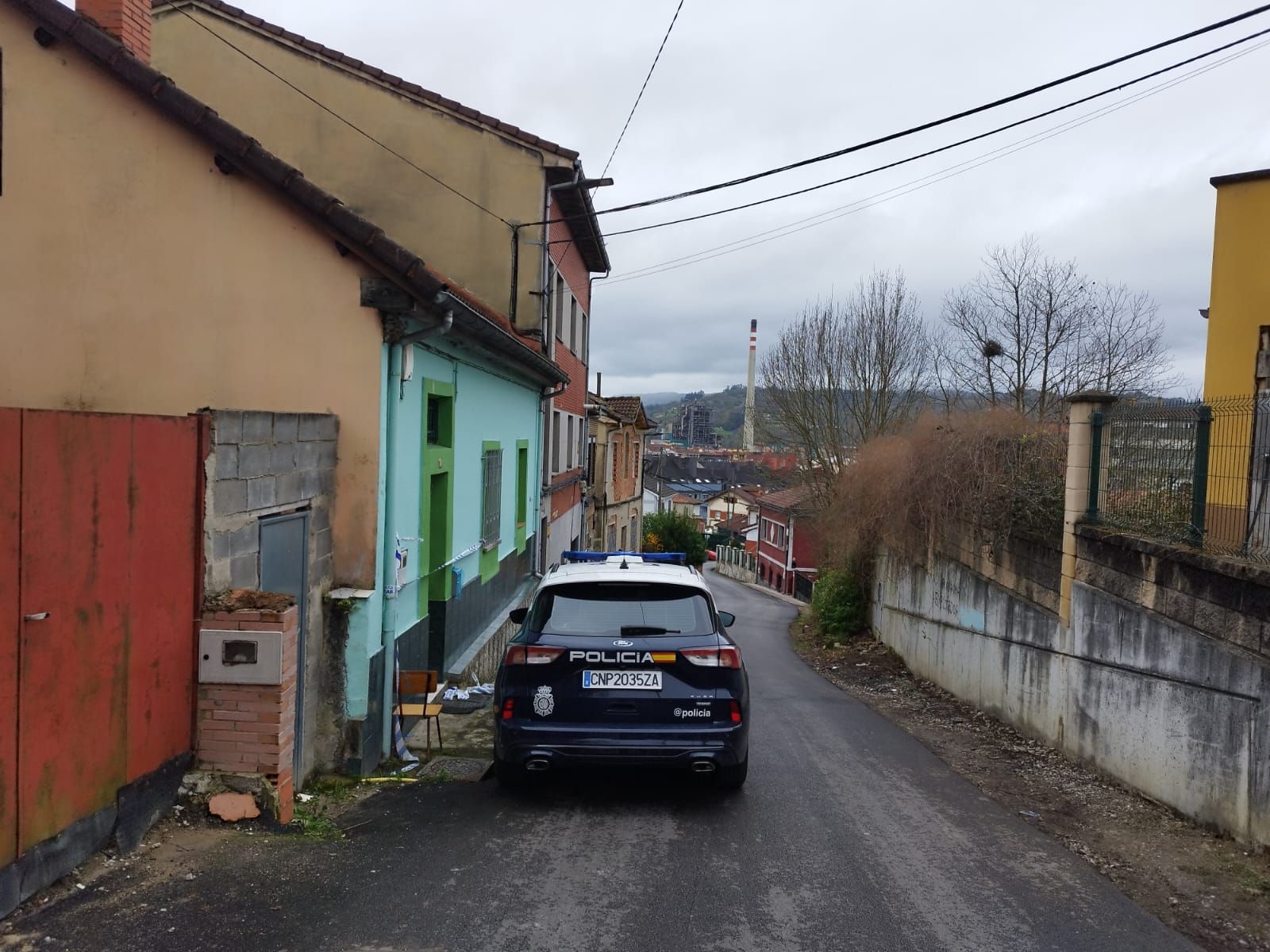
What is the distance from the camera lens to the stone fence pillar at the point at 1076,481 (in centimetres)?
920

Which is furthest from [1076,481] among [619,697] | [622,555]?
[619,697]

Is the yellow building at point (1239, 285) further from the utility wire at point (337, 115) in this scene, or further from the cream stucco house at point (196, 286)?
the cream stucco house at point (196, 286)

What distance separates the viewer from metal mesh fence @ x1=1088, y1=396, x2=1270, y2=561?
7047 mm

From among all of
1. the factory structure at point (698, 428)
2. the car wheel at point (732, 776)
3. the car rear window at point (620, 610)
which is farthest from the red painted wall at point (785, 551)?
the factory structure at point (698, 428)

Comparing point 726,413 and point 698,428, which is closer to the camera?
point 698,428

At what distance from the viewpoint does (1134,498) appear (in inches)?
334

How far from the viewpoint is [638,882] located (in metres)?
4.87

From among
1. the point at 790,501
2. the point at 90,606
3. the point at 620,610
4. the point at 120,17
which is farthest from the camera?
the point at 790,501

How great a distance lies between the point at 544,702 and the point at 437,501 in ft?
12.1

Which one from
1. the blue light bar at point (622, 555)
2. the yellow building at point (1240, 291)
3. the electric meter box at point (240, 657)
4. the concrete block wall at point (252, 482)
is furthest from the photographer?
the yellow building at point (1240, 291)

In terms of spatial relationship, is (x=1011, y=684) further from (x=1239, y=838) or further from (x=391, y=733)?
(x=391, y=733)

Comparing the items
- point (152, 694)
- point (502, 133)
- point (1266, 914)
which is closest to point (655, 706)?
point (152, 694)

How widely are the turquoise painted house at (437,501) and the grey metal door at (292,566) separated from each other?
435 millimetres

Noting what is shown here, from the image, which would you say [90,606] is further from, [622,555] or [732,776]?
[622,555]
